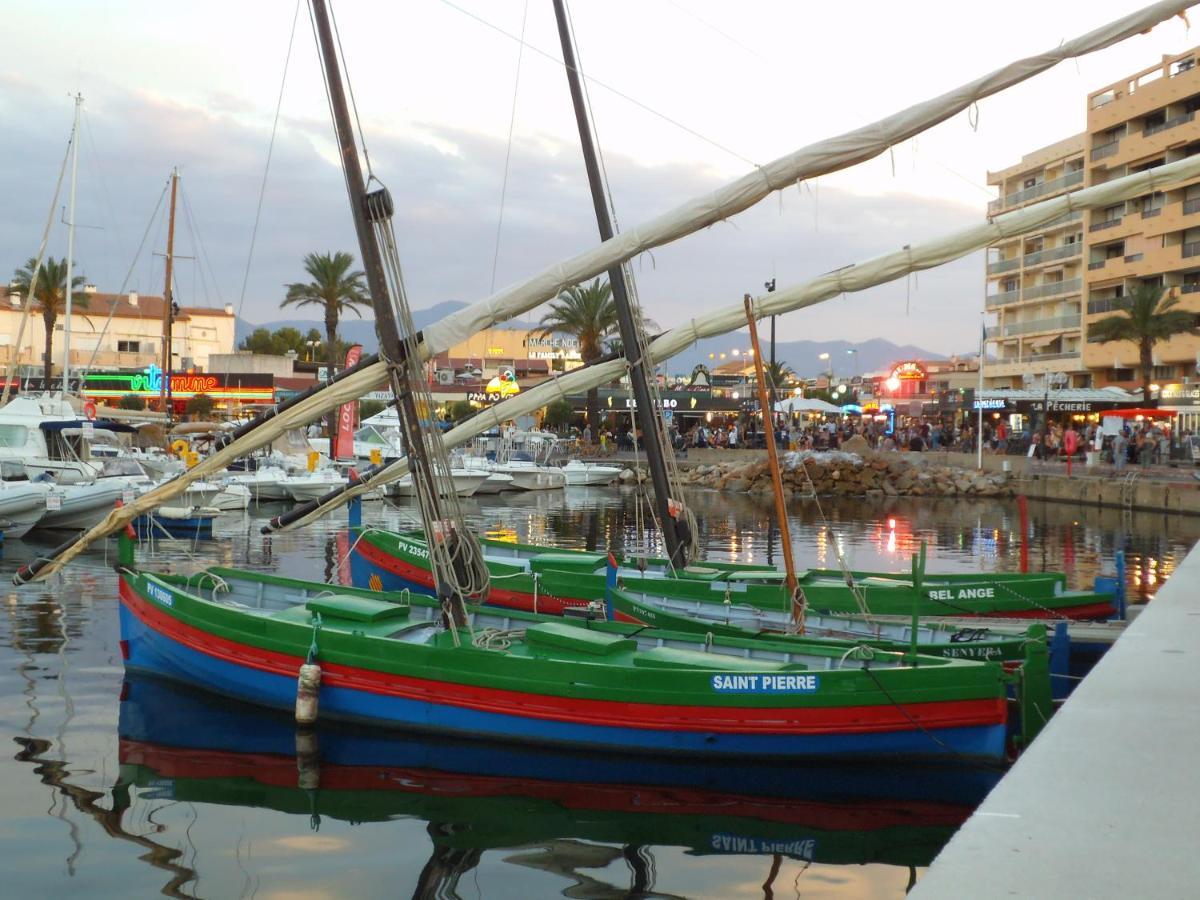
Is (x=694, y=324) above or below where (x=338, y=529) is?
above

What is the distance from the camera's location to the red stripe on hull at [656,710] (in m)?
11.3

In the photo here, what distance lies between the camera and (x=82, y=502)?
32.8 meters

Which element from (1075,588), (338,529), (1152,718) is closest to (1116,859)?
(1152,718)

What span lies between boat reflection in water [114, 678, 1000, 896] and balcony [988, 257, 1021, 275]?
273 feet

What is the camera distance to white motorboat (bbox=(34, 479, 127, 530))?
107 feet

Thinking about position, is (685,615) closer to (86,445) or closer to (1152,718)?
(1152,718)

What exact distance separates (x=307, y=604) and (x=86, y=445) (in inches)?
1076

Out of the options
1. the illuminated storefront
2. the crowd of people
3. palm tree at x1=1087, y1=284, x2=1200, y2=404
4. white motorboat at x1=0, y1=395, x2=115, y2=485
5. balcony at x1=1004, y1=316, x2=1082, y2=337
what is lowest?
white motorboat at x1=0, y1=395, x2=115, y2=485

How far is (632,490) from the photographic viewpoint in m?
59.0

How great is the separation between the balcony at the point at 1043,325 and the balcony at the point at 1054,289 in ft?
6.12

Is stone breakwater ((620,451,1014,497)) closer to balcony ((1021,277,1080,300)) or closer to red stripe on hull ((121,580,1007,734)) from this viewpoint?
balcony ((1021,277,1080,300))

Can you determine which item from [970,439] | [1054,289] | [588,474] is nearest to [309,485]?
[588,474]

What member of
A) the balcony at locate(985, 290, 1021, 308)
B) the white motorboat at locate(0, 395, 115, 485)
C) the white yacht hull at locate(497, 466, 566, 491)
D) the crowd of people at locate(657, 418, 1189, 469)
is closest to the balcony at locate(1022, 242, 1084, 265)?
the balcony at locate(985, 290, 1021, 308)

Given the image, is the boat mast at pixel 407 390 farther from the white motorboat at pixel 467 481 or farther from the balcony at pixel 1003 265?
the balcony at pixel 1003 265
